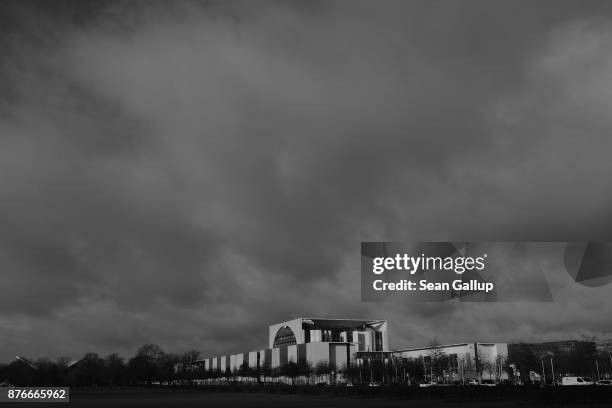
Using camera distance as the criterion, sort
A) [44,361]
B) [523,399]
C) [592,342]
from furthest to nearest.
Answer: [44,361], [592,342], [523,399]

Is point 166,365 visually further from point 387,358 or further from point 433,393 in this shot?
point 433,393

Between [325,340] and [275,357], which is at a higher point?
[325,340]

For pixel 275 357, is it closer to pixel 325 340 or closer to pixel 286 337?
pixel 286 337

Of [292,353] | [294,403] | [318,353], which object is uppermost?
[292,353]

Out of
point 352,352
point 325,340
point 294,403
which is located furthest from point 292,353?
point 294,403

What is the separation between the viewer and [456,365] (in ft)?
490

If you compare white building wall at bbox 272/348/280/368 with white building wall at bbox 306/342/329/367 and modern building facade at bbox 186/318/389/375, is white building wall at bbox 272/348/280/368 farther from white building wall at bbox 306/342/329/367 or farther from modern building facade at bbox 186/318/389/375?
white building wall at bbox 306/342/329/367

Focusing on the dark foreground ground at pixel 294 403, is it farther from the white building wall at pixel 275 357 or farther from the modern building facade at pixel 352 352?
the white building wall at pixel 275 357

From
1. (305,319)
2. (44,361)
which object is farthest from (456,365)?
(44,361)

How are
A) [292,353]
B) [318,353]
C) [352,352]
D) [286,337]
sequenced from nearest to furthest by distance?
[318,353]
[352,352]
[292,353]
[286,337]

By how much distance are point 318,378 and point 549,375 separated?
2311 inches

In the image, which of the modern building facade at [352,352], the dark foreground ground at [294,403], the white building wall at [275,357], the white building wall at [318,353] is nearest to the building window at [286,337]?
the modern building facade at [352,352]

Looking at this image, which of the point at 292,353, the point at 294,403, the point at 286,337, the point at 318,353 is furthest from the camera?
the point at 286,337

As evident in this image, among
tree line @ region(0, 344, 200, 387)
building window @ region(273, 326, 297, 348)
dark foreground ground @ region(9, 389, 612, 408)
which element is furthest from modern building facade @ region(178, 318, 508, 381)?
dark foreground ground @ region(9, 389, 612, 408)
